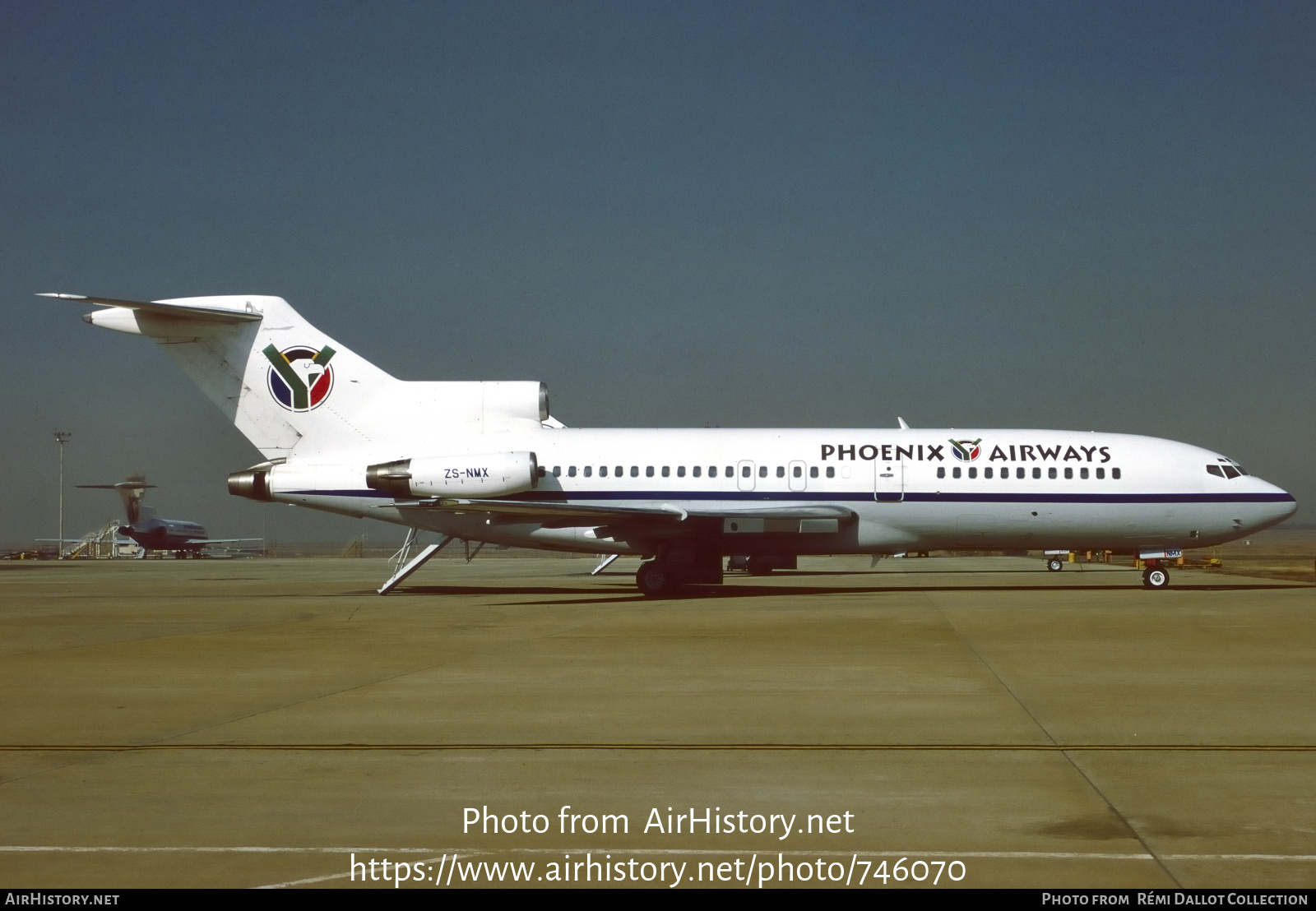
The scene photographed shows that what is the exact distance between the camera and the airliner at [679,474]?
26.2m

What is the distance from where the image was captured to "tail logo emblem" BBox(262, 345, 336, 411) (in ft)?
87.6

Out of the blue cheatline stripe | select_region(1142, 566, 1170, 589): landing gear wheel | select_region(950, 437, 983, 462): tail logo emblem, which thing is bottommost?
select_region(1142, 566, 1170, 589): landing gear wheel

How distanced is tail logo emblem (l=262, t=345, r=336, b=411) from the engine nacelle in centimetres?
246

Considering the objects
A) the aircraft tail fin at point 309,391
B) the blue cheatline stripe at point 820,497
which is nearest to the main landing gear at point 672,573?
the blue cheatline stripe at point 820,497

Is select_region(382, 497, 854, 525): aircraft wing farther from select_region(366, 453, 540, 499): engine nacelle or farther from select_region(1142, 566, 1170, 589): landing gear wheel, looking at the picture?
select_region(1142, 566, 1170, 589): landing gear wheel

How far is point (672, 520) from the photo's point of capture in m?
25.4

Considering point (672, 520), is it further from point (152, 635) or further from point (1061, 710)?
point (1061, 710)

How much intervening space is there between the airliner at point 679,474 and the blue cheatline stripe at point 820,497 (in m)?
0.04

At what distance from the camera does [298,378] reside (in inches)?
1054

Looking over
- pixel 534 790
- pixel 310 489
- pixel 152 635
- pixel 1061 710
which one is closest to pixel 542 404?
pixel 310 489

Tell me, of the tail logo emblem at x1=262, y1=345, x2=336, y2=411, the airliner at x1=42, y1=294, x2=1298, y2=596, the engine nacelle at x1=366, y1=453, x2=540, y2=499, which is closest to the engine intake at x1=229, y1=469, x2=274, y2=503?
the airliner at x1=42, y1=294, x2=1298, y2=596

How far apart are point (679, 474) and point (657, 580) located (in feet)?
8.57

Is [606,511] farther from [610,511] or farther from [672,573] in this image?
[672,573]
